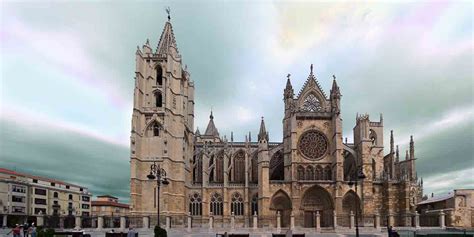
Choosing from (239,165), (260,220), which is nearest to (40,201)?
(239,165)

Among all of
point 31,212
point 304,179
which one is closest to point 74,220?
point 304,179

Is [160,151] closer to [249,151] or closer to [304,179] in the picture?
[249,151]

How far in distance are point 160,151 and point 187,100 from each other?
436 inches

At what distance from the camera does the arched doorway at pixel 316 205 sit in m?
47.6

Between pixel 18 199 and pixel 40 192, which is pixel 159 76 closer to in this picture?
pixel 18 199

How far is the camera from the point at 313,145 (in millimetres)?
50281

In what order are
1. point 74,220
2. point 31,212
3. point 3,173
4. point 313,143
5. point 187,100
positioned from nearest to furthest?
point 74,220
point 313,143
point 187,100
point 3,173
point 31,212

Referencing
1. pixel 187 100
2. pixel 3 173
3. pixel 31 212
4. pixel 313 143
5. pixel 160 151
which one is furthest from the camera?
pixel 31 212

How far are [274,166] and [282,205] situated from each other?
7.21 metres

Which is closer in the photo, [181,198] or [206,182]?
[181,198]

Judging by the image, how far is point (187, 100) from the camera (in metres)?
55.9

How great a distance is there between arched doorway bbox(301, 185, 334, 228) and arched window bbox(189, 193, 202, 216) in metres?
13.0

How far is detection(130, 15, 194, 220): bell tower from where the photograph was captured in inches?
1804

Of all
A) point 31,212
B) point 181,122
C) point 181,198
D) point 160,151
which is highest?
point 181,122
